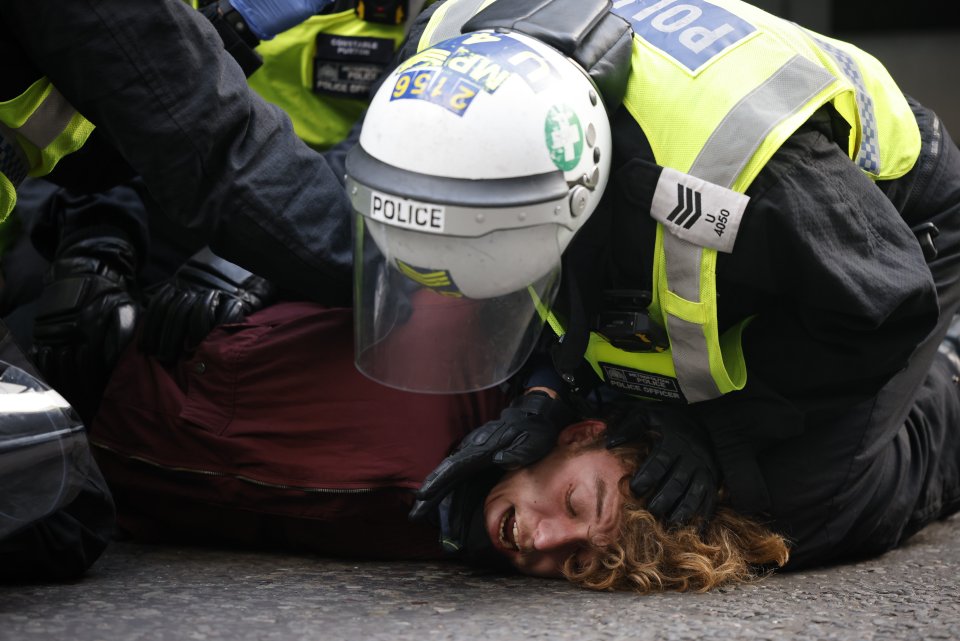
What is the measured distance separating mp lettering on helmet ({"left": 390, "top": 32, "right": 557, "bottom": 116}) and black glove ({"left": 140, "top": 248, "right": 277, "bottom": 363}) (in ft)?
2.90

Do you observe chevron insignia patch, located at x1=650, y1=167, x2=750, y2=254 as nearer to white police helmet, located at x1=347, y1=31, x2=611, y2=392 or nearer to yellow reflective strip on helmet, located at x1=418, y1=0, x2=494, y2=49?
white police helmet, located at x1=347, y1=31, x2=611, y2=392

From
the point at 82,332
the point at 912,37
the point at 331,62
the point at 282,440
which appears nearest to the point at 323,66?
the point at 331,62

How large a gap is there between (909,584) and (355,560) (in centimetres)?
119

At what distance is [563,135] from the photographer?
210 centimetres

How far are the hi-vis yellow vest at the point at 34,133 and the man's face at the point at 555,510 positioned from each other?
1.11 metres

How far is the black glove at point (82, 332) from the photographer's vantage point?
2.86 meters

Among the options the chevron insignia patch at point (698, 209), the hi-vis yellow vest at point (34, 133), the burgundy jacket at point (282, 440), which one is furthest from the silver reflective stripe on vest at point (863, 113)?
the hi-vis yellow vest at point (34, 133)

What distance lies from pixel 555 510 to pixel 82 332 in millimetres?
1200

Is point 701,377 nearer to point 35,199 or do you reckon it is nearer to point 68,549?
point 68,549

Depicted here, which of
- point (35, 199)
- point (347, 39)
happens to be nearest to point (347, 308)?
point (347, 39)

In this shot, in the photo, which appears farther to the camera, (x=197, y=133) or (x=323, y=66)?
(x=323, y=66)

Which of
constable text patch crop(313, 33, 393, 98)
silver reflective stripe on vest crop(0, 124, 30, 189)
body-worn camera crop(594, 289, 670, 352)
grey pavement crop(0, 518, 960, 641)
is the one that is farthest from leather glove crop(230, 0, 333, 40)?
grey pavement crop(0, 518, 960, 641)

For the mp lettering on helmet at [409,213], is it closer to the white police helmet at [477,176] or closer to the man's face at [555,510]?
the white police helmet at [477,176]

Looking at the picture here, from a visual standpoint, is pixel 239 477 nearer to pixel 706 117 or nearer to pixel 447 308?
pixel 447 308
